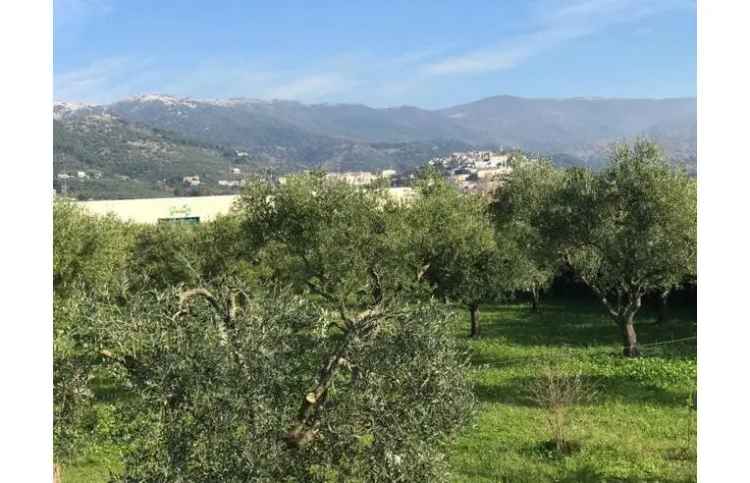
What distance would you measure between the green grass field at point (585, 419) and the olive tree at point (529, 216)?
2.83m

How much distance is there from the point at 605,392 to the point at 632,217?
4.63 m

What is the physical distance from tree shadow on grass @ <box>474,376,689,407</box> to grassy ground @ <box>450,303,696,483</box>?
0.02 meters

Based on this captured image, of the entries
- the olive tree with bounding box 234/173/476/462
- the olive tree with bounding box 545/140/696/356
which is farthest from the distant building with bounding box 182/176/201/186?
the olive tree with bounding box 545/140/696/356

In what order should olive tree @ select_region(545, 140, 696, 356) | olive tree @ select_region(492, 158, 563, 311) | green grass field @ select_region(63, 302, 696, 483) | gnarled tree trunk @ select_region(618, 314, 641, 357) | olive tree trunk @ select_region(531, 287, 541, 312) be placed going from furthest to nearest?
1. olive tree trunk @ select_region(531, 287, 541, 312)
2. olive tree @ select_region(492, 158, 563, 311)
3. gnarled tree trunk @ select_region(618, 314, 641, 357)
4. olive tree @ select_region(545, 140, 696, 356)
5. green grass field @ select_region(63, 302, 696, 483)

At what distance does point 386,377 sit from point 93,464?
8.04 metres

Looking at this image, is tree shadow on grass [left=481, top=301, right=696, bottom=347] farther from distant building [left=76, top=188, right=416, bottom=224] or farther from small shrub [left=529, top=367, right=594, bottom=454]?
distant building [left=76, top=188, right=416, bottom=224]

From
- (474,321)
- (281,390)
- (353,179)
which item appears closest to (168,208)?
(474,321)

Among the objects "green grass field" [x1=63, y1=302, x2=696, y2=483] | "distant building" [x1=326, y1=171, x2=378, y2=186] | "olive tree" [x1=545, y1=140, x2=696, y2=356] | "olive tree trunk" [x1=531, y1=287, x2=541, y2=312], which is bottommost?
"green grass field" [x1=63, y1=302, x2=696, y2=483]

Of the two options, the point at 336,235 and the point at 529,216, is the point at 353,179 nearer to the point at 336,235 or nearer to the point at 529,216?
the point at 336,235

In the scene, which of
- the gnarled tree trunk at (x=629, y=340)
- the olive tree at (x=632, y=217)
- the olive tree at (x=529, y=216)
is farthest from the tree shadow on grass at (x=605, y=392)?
the olive tree at (x=529, y=216)

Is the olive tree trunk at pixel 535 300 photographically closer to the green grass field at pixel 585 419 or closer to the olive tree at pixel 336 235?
the green grass field at pixel 585 419

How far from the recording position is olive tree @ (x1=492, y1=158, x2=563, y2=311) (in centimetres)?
1861

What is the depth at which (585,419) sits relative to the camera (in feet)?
43.0
